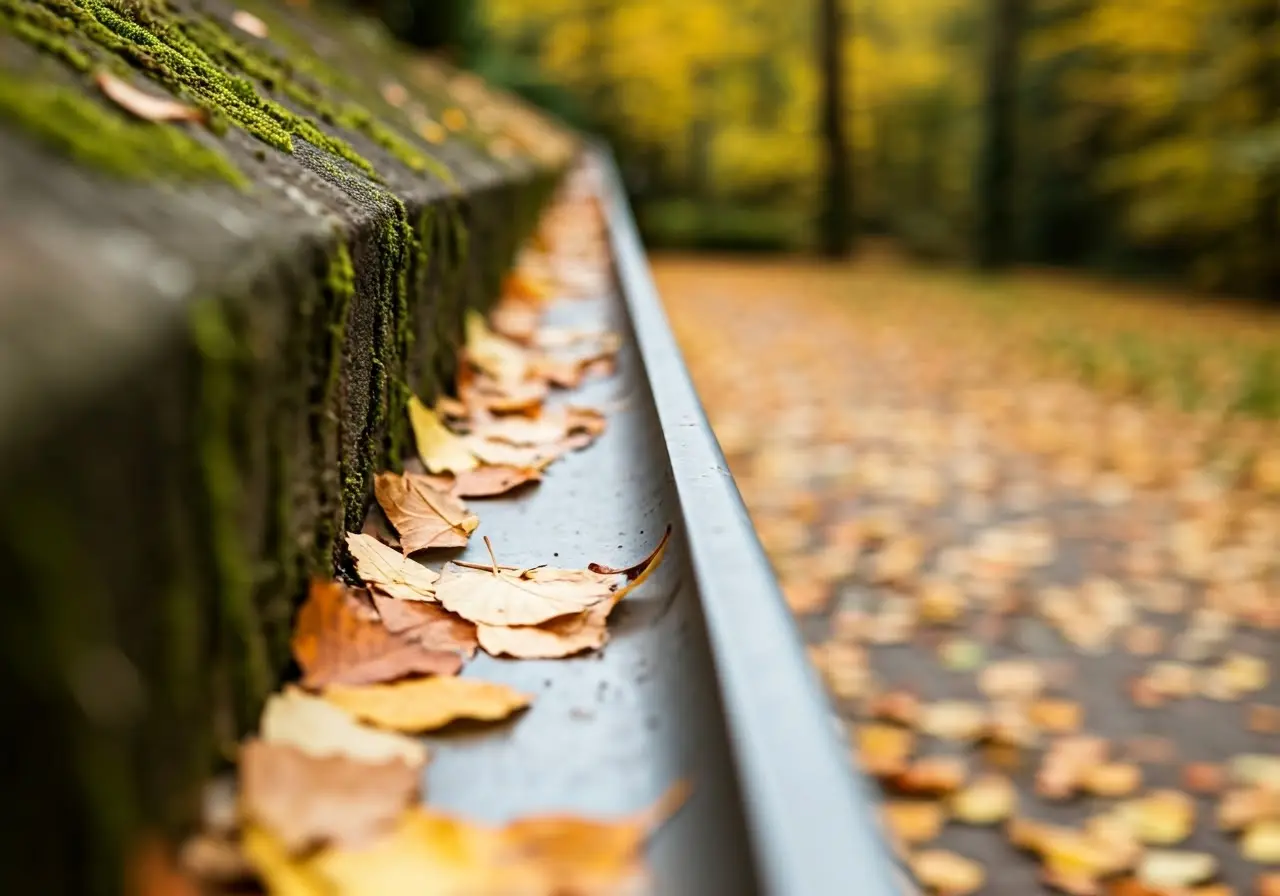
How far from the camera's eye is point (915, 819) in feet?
8.45

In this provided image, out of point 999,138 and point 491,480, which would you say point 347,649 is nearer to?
point 491,480

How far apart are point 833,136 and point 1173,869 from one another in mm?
16239

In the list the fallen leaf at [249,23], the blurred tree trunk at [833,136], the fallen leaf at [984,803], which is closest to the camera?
the fallen leaf at [249,23]

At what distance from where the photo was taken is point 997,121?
15773mm

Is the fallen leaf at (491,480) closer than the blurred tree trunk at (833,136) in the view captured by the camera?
Yes

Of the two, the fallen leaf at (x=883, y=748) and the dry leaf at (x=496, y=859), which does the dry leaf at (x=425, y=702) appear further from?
the fallen leaf at (x=883, y=748)

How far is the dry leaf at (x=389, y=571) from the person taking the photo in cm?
94

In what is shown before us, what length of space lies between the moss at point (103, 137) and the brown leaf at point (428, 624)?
1.21 feet

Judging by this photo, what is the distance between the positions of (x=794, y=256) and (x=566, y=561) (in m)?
20.6

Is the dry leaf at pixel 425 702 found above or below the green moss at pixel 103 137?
below

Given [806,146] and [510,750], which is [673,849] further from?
[806,146]

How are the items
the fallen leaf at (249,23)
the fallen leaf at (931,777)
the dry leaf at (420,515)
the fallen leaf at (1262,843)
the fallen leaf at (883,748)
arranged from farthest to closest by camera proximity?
the fallen leaf at (883,748) → the fallen leaf at (931,777) → the fallen leaf at (1262,843) → the fallen leaf at (249,23) → the dry leaf at (420,515)

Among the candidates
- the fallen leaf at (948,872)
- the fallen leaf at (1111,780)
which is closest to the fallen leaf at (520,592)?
the fallen leaf at (948,872)

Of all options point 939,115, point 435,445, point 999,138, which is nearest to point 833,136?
point 999,138
